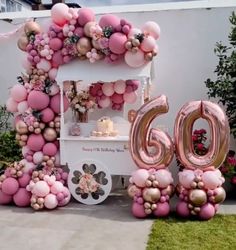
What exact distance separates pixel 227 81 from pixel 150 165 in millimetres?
1683

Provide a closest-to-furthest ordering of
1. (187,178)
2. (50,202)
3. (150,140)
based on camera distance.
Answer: (187,178)
(150,140)
(50,202)

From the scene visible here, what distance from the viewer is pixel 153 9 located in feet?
20.4

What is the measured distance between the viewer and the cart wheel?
18.0 ft

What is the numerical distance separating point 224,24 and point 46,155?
3164 millimetres

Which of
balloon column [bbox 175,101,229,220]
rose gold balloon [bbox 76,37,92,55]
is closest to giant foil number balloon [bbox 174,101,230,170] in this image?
balloon column [bbox 175,101,229,220]

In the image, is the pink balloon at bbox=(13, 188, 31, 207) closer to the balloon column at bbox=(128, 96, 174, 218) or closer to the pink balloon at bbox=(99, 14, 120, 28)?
the balloon column at bbox=(128, 96, 174, 218)

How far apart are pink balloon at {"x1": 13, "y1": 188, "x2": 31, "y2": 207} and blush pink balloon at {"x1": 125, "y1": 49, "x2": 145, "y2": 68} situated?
214 cm

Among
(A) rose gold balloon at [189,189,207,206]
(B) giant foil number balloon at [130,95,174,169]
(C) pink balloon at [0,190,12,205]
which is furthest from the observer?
(C) pink balloon at [0,190,12,205]

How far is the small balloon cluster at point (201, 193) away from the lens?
471 centimetres

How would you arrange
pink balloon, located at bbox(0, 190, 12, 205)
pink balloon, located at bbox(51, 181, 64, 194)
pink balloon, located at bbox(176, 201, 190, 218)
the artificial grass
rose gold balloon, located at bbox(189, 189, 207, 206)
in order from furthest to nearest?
pink balloon, located at bbox(0, 190, 12, 205)
pink balloon, located at bbox(51, 181, 64, 194)
pink balloon, located at bbox(176, 201, 190, 218)
rose gold balloon, located at bbox(189, 189, 207, 206)
the artificial grass

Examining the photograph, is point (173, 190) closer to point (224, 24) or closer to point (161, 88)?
point (161, 88)

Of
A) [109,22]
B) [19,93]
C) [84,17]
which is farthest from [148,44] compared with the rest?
[19,93]

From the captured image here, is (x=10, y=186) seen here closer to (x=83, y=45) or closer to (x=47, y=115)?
(x=47, y=115)

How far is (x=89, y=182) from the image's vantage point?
18.0 ft
